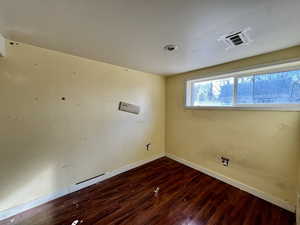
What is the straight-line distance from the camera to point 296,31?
1.27m

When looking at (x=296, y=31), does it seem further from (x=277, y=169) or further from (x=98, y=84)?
(x=98, y=84)

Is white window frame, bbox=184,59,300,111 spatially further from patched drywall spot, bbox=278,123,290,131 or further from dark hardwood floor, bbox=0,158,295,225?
dark hardwood floor, bbox=0,158,295,225

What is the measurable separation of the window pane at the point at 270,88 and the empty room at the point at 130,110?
1 cm

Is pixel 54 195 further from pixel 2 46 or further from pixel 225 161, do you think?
pixel 225 161

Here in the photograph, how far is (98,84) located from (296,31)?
246cm

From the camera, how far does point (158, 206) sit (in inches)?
68.5

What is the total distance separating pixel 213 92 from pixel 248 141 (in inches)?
40.2

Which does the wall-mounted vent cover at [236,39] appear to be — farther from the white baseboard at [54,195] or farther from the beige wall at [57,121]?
the white baseboard at [54,195]

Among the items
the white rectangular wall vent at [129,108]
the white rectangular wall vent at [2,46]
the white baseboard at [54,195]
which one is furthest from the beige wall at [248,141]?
the white rectangular wall vent at [2,46]

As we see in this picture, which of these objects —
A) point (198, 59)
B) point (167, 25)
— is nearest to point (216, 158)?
point (198, 59)

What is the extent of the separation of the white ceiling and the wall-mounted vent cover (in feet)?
0.22

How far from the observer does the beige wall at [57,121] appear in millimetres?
1551

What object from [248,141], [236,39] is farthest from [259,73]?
[248,141]

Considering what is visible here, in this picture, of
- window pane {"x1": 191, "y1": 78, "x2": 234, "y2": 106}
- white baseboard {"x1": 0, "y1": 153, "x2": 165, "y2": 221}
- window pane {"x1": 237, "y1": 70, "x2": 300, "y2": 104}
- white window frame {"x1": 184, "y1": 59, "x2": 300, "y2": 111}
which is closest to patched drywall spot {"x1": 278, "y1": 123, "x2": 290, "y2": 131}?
white window frame {"x1": 184, "y1": 59, "x2": 300, "y2": 111}
